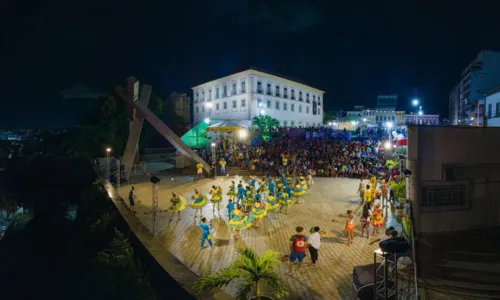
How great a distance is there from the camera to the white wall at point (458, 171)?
33.7 feet

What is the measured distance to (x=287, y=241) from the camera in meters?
11.0

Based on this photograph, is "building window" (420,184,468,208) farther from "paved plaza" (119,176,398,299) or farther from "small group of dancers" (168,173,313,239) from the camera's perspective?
"small group of dancers" (168,173,313,239)

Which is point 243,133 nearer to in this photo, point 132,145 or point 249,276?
point 132,145

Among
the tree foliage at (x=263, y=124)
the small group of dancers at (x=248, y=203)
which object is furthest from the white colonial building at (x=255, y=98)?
the small group of dancers at (x=248, y=203)

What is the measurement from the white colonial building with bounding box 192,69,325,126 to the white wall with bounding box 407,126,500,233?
30435 millimetres

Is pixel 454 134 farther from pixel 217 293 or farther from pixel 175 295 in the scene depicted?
pixel 175 295

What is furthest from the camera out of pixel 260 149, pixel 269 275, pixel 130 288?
pixel 260 149

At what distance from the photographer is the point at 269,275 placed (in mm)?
5629

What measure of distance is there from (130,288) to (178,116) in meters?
44.7

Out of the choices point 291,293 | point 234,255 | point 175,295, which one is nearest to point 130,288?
point 175,295

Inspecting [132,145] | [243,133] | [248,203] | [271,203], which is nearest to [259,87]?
[243,133]

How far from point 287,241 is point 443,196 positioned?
18.4ft

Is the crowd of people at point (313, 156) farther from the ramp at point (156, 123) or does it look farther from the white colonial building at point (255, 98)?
the white colonial building at point (255, 98)

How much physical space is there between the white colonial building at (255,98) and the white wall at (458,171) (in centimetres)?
3044
